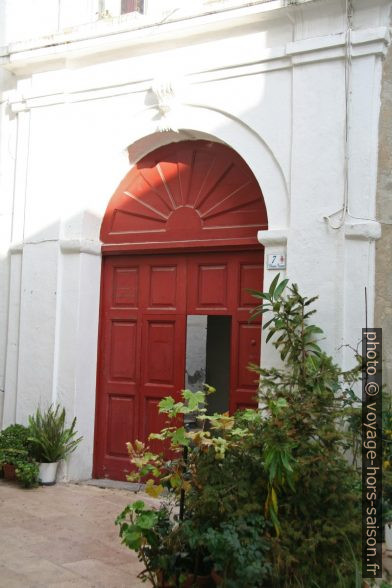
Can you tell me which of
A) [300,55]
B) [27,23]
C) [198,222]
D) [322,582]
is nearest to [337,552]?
[322,582]

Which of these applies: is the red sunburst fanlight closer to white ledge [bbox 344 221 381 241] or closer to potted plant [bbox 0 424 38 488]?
white ledge [bbox 344 221 381 241]

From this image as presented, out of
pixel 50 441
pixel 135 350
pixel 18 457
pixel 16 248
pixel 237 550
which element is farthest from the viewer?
pixel 16 248

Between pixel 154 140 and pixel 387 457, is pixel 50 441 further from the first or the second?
pixel 387 457

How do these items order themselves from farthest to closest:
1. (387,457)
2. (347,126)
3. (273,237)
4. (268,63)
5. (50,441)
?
(50,441)
(268,63)
(273,237)
(347,126)
(387,457)

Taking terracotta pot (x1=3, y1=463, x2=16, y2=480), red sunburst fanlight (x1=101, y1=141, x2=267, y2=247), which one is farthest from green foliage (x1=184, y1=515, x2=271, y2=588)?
terracotta pot (x1=3, y1=463, x2=16, y2=480)

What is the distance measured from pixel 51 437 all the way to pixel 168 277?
1.94m

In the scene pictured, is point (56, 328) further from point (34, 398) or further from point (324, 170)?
point (324, 170)

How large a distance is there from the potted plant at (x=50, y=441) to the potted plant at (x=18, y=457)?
0.09 metres

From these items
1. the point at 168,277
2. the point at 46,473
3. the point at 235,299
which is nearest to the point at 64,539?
the point at 46,473

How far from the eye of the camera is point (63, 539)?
522cm

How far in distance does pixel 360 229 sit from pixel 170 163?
7.52ft

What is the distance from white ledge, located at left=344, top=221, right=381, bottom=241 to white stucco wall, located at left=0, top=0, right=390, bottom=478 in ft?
0.04

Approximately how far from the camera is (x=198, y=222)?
271 inches

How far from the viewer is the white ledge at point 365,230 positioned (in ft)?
18.7
